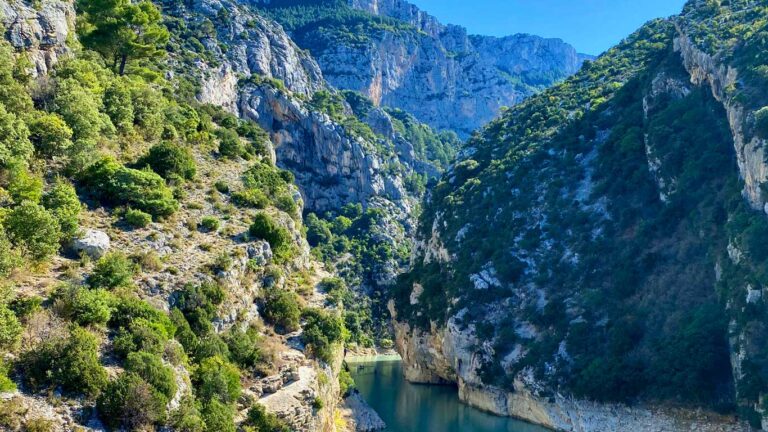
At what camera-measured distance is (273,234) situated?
1318 inches

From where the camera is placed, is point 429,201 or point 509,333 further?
point 429,201

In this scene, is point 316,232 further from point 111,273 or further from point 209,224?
point 111,273

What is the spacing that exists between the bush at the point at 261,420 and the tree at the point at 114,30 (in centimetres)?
3148

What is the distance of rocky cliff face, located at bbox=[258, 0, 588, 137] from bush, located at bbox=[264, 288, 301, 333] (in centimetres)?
12400

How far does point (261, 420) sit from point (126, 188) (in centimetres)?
1326

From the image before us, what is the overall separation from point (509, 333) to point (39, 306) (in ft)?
131

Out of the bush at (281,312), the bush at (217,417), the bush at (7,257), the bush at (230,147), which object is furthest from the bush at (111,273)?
the bush at (230,147)

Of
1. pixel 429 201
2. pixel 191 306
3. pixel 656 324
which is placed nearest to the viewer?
pixel 191 306

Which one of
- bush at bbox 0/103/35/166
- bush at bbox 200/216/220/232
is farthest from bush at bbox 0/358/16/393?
bush at bbox 200/216/220/232

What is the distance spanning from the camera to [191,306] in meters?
25.8

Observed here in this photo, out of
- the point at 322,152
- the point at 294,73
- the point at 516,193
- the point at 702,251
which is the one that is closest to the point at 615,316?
the point at 702,251

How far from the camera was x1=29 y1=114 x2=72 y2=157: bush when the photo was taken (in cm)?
2919

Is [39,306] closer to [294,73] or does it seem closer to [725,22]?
[725,22]

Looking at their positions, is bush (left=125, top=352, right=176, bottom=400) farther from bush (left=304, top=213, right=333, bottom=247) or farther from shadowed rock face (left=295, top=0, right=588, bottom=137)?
shadowed rock face (left=295, top=0, right=588, bottom=137)
